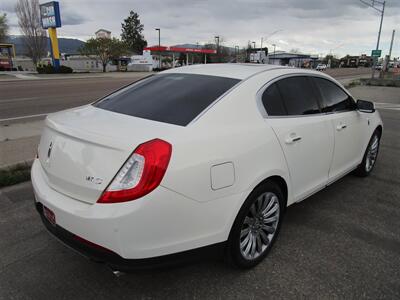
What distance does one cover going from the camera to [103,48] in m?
53.1

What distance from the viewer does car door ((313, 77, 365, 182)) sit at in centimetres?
371

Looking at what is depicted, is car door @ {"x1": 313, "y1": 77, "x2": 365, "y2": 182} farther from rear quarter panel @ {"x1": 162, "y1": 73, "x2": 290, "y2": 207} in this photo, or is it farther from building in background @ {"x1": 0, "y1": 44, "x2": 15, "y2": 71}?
building in background @ {"x1": 0, "y1": 44, "x2": 15, "y2": 71}

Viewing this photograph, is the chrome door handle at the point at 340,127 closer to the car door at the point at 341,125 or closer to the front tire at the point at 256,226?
the car door at the point at 341,125

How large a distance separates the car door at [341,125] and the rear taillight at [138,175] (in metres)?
2.23

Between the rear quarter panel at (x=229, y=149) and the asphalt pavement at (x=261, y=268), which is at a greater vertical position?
the rear quarter panel at (x=229, y=149)

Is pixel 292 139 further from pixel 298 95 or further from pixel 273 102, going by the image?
pixel 298 95

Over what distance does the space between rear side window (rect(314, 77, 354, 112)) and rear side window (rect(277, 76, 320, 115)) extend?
0.64 feet

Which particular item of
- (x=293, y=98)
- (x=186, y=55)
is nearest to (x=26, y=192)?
(x=293, y=98)

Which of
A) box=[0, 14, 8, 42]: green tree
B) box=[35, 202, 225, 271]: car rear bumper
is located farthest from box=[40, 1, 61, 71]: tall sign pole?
box=[35, 202, 225, 271]: car rear bumper

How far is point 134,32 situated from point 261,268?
10361cm

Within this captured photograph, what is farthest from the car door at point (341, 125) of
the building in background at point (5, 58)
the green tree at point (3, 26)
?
the green tree at point (3, 26)

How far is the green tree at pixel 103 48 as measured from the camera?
173ft

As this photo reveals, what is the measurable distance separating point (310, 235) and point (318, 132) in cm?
101

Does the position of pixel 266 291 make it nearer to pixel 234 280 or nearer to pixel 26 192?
pixel 234 280
